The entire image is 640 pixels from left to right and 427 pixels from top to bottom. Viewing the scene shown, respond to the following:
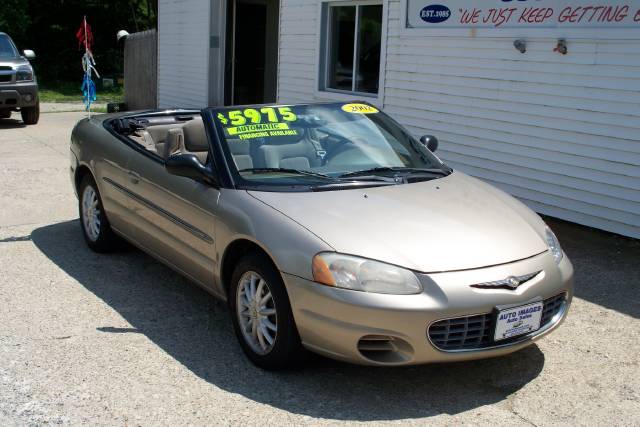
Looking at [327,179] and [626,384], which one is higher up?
[327,179]

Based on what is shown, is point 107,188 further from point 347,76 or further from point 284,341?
point 347,76

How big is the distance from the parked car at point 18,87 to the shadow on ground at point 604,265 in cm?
1118

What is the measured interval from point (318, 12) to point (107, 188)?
240 inches

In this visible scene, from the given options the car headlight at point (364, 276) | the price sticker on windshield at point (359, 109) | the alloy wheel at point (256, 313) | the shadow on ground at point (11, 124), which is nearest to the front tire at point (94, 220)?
the price sticker on windshield at point (359, 109)

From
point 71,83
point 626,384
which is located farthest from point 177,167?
point 71,83

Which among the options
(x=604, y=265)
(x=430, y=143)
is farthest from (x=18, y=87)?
(x=604, y=265)

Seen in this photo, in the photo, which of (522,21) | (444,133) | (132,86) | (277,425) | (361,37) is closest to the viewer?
(277,425)

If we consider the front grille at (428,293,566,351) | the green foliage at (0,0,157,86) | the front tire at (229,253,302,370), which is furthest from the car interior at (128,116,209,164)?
the green foliage at (0,0,157,86)

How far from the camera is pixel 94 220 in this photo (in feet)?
21.6

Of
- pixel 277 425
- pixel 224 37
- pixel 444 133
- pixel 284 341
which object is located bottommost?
pixel 277 425

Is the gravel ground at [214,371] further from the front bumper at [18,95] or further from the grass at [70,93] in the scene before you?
the grass at [70,93]

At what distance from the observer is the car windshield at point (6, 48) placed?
1596 centimetres

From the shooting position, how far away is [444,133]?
932cm

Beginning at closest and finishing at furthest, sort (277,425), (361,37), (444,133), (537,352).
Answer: (277,425)
(537,352)
(444,133)
(361,37)
